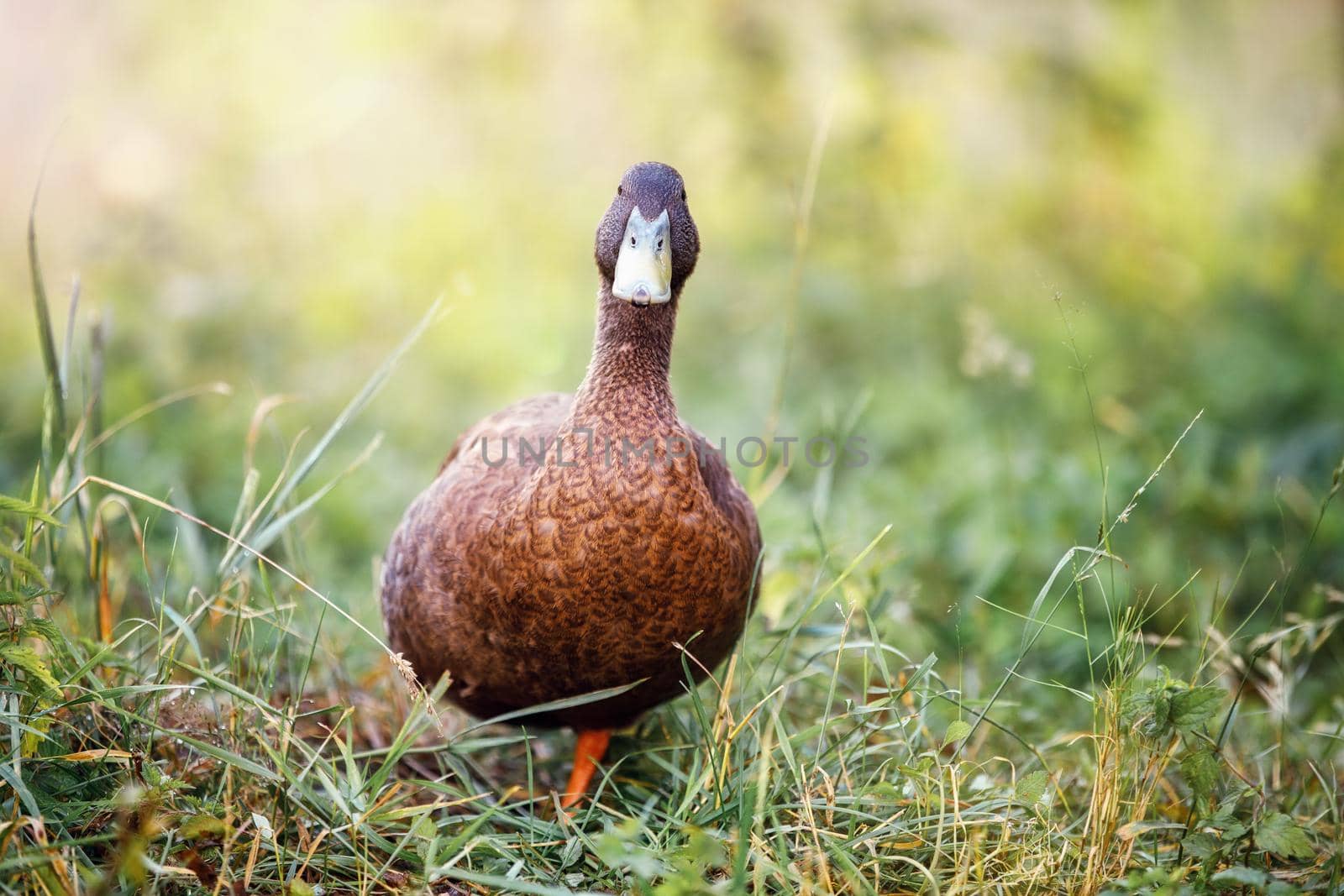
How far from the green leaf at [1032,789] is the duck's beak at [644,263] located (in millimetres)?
1284

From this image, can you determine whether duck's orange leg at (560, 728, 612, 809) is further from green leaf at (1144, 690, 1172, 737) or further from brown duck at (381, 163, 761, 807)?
green leaf at (1144, 690, 1172, 737)

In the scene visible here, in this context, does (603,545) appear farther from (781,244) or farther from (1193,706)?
(781,244)

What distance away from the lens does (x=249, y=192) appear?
693 cm

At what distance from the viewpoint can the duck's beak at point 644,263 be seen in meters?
2.36

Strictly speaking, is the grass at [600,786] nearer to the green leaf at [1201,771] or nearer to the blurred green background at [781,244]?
the green leaf at [1201,771]

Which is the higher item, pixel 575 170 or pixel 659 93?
pixel 659 93

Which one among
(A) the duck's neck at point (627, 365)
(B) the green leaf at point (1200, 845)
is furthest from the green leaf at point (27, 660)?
(B) the green leaf at point (1200, 845)

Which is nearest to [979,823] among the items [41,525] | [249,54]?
[41,525]

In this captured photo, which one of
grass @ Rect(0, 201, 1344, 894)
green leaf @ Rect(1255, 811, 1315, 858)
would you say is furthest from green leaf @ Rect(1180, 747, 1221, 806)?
green leaf @ Rect(1255, 811, 1315, 858)

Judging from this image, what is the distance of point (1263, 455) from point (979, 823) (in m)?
3.20

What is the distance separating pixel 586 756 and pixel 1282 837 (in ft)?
5.29

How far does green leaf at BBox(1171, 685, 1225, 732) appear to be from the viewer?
82.3 inches

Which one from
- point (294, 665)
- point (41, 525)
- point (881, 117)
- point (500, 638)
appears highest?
point (881, 117)

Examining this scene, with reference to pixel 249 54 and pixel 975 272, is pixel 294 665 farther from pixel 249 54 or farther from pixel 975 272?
pixel 249 54
